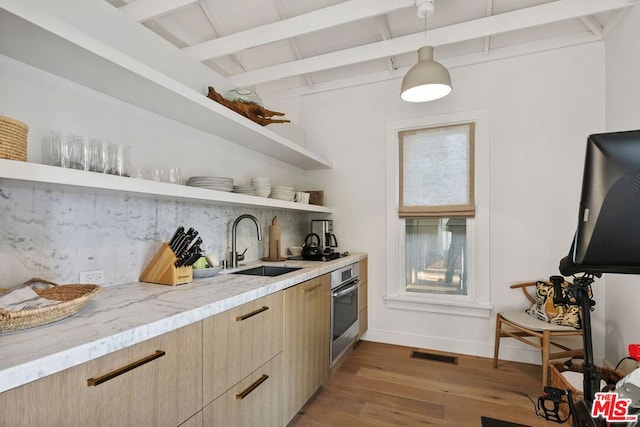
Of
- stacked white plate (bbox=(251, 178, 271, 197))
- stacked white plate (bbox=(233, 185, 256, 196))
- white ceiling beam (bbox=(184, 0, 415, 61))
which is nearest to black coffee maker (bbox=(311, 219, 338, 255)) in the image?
stacked white plate (bbox=(251, 178, 271, 197))

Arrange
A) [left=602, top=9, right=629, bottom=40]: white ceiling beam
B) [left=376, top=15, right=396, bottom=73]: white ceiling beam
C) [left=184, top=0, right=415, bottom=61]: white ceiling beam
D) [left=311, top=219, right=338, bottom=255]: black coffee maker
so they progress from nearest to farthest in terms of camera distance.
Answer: [left=184, top=0, right=415, bottom=61]: white ceiling beam, [left=602, top=9, right=629, bottom=40]: white ceiling beam, [left=376, top=15, right=396, bottom=73]: white ceiling beam, [left=311, top=219, right=338, bottom=255]: black coffee maker

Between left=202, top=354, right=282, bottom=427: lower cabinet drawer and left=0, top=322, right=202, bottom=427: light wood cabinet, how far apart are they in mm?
137

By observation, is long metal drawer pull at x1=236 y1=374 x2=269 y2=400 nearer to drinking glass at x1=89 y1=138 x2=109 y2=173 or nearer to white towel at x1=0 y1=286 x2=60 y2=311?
white towel at x1=0 y1=286 x2=60 y2=311

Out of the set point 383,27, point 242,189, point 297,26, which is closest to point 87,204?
point 242,189

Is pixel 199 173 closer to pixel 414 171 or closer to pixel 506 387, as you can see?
pixel 414 171

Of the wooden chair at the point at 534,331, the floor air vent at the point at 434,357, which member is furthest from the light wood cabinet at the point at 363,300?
the wooden chair at the point at 534,331

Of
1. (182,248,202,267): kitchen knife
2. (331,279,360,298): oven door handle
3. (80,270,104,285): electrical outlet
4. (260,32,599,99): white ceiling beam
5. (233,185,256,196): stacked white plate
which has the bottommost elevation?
(331,279,360,298): oven door handle

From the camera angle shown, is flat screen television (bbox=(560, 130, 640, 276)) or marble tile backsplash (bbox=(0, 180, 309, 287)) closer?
flat screen television (bbox=(560, 130, 640, 276))

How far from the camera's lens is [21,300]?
3.49 ft

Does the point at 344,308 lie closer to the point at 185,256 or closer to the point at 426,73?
the point at 185,256

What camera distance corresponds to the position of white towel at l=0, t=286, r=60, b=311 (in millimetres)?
1005

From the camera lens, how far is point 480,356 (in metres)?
2.89

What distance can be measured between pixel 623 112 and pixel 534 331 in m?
1.75

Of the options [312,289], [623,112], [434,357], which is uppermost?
[623,112]
